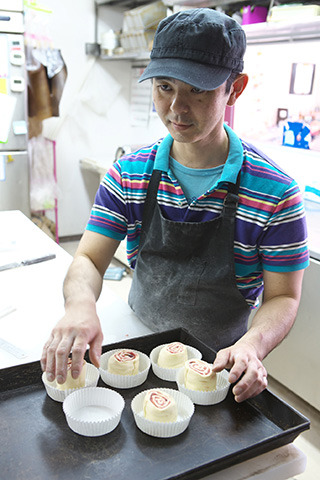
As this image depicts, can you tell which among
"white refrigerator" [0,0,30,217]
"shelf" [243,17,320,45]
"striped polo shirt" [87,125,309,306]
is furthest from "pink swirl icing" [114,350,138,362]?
"white refrigerator" [0,0,30,217]

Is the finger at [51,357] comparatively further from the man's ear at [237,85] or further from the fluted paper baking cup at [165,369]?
the man's ear at [237,85]

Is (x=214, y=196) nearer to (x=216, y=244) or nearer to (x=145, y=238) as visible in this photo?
(x=216, y=244)

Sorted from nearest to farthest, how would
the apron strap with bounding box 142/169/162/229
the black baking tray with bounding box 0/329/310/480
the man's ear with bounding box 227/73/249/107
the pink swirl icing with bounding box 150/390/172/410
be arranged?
the black baking tray with bounding box 0/329/310/480 → the pink swirl icing with bounding box 150/390/172/410 → the man's ear with bounding box 227/73/249/107 → the apron strap with bounding box 142/169/162/229

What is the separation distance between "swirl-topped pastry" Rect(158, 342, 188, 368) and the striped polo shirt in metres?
0.34

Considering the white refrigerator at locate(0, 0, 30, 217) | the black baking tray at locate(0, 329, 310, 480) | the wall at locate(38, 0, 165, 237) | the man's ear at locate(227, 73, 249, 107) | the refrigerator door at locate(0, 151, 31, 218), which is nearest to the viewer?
the black baking tray at locate(0, 329, 310, 480)

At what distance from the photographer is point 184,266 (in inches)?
53.1

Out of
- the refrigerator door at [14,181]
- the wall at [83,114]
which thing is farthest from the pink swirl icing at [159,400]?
the wall at [83,114]

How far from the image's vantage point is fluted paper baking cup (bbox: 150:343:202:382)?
42.0 inches

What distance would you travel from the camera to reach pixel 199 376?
100 cm

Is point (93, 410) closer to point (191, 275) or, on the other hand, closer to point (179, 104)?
point (191, 275)

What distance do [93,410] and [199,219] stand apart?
1.98ft

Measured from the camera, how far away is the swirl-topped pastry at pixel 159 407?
89 cm

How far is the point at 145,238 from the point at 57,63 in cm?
308

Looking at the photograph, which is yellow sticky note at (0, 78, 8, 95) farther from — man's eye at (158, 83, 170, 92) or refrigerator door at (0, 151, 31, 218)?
man's eye at (158, 83, 170, 92)
